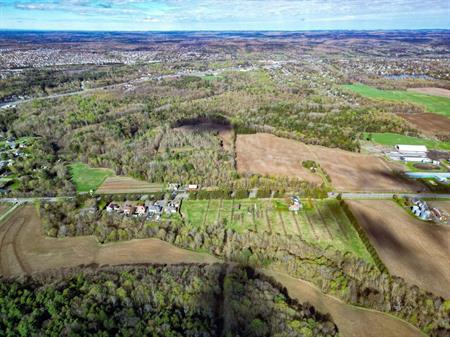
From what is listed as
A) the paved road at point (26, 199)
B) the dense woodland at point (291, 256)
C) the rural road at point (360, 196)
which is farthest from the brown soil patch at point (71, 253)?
the rural road at point (360, 196)

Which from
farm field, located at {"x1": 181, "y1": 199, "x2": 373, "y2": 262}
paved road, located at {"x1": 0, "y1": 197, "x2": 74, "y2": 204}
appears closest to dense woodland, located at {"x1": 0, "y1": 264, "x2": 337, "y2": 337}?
farm field, located at {"x1": 181, "y1": 199, "x2": 373, "y2": 262}

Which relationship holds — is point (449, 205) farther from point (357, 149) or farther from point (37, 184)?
point (37, 184)

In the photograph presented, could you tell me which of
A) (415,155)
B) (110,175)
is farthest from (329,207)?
(110,175)

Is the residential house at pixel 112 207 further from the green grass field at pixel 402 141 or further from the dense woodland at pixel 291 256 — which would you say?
the green grass field at pixel 402 141

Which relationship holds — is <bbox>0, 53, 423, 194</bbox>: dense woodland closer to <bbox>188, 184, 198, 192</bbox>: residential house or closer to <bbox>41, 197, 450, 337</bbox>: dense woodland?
<bbox>188, 184, 198, 192</bbox>: residential house

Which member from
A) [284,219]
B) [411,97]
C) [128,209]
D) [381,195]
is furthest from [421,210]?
Result: [411,97]

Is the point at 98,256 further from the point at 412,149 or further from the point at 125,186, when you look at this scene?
the point at 412,149
